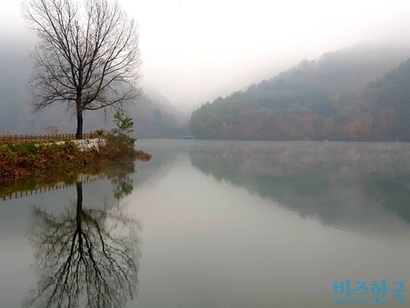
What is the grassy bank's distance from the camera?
16.2m

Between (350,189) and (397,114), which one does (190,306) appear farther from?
(397,114)

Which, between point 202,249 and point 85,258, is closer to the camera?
point 85,258

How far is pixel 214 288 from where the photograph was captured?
526 centimetres

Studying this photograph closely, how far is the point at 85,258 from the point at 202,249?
2156 millimetres

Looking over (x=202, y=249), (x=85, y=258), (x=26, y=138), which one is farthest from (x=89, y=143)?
(x=202, y=249)

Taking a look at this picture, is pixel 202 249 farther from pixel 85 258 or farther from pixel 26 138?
pixel 26 138

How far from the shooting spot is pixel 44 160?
18859 millimetres

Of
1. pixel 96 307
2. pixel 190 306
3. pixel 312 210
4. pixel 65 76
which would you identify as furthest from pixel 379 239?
pixel 65 76

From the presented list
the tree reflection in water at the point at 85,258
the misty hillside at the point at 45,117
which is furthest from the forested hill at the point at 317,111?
the tree reflection in water at the point at 85,258

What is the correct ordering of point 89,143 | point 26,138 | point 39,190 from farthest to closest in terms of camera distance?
point 89,143 < point 26,138 < point 39,190

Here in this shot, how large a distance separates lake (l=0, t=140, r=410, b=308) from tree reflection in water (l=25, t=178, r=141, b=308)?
20 mm

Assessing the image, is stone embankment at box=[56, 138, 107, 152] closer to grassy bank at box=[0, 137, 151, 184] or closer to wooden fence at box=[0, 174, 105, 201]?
grassy bank at box=[0, 137, 151, 184]

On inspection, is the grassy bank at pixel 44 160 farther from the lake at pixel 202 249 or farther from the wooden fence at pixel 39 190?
the lake at pixel 202 249

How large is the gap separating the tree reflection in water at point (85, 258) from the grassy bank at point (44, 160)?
760 cm
